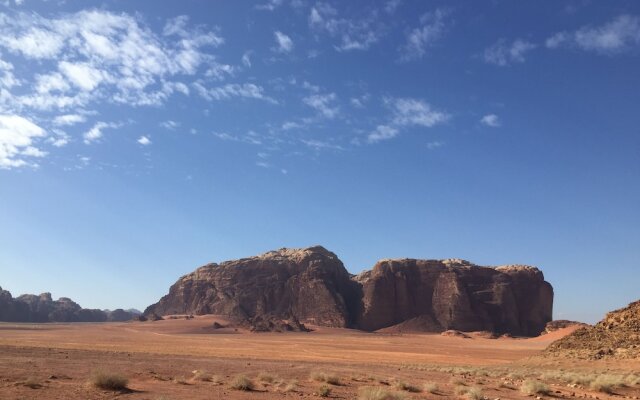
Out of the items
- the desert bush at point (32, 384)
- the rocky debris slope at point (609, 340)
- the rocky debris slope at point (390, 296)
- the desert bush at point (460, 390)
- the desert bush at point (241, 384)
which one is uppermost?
the rocky debris slope at point (390, 296)

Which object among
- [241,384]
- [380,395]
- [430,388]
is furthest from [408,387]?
[241,384]

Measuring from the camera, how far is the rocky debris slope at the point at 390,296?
3807 inches

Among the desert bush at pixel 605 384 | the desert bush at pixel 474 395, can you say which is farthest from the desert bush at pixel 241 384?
the desert bush at pixel 605 384

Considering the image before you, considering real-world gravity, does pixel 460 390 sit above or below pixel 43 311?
below

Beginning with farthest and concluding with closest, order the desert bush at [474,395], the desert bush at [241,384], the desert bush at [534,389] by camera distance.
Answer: the desert bush at [534,389] → the desert bush at [474,395] → the desert bush at [241,384]

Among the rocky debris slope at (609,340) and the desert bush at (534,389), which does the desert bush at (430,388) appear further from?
the rocky debris slope at (609,340)

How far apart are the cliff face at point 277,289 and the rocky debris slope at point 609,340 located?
200 feet

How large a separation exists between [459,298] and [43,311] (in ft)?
364

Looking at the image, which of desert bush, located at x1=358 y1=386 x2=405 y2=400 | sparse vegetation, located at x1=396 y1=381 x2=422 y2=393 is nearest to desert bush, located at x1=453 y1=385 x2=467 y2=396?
sparse vegetation, located at x1=396 y1=381 x2=422 y2=393

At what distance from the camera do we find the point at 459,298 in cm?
9625

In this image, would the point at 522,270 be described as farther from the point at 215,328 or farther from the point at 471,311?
the point at 215,328

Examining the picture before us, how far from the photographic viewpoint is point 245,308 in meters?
108

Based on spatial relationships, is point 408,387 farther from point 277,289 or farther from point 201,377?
point 277,289

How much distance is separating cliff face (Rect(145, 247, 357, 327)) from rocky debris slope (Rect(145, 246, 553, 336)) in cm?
22
